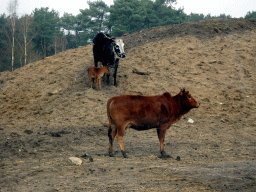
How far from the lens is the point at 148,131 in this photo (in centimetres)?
1151

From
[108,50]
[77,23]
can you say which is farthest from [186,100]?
[77,23]

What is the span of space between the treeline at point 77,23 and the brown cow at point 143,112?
2994cm

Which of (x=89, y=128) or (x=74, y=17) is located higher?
(x=74, y=17)

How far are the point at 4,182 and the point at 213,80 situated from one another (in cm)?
1296

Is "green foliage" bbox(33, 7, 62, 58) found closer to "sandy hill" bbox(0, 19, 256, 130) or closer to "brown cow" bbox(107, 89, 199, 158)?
"sandy hill" bbox(0, 19, 256, 130)

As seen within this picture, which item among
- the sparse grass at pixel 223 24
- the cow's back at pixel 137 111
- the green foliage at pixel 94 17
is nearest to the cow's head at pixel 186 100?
the cow's back at pixel 137 111

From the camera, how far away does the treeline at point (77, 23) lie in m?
37.7

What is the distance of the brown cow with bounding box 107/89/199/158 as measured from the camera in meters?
6.97

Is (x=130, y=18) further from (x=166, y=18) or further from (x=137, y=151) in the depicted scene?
(x=137, y=151)

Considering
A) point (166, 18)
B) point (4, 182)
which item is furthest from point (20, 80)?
point (166, 18)

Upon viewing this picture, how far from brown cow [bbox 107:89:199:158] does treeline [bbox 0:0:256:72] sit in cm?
A: 2994

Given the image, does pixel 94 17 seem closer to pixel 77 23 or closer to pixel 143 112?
pixel 77 23

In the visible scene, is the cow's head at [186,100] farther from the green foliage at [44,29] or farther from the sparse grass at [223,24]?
the green foliage at [44,29]

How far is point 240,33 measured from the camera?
19219 mm
